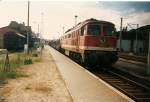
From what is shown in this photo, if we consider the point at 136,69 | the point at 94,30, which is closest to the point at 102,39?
the point at 94,30

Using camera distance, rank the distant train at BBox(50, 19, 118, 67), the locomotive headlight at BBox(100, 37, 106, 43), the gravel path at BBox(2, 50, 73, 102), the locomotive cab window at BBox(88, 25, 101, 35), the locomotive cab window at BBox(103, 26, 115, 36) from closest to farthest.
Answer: the gravel path at BBox(2, 50, 73, 102)
the distant train at BBox(50, 19, 118, 67)
the locomotive headlight at BBox(100, 37, 106, 43)
the locomotive cab window at BBox(88, 25, 101, 35)
the locomotive cab window at BBox(103, 26, 115, 36)

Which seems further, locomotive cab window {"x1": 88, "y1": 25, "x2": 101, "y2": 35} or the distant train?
locomotive cab window {"x1": 88, "y1": 25, "x2": 101, "y2": 35}

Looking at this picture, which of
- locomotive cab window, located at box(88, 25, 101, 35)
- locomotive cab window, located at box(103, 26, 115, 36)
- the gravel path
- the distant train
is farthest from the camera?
locomotive cab window, located at box(103, 26, 115, 36)

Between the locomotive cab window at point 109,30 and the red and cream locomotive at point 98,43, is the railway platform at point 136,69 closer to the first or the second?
the red and cream locomotive at point 98,43

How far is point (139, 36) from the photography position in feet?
191

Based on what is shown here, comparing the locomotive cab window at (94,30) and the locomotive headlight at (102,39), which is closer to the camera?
the locomotive headlight at (102,39)

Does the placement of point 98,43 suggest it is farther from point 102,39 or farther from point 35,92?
point 35,92

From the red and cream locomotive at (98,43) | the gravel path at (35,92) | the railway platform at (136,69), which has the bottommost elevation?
the railway platform at (136,69)

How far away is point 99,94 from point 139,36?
1939 inches

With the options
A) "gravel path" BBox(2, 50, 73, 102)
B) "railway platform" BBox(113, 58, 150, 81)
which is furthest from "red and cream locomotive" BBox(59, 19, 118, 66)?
"gravel path" BBox(2, 50, 73, 102)

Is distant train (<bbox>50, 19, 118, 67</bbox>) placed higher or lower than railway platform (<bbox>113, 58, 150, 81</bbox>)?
higher

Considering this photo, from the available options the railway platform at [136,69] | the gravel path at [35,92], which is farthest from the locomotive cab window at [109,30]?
the gravel path at [35,92]

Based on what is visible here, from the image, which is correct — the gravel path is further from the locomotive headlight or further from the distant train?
the locomotive headlight

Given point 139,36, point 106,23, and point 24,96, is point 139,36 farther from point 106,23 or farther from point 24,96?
point 24,96
